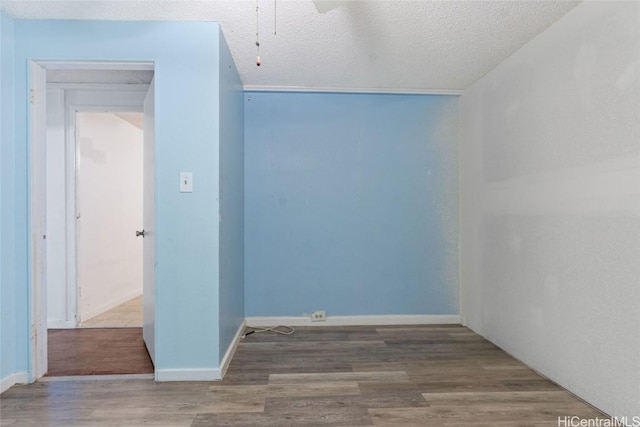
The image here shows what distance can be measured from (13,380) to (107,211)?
242 centimetres

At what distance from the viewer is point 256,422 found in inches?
70.2

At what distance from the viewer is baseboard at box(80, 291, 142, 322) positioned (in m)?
3.73

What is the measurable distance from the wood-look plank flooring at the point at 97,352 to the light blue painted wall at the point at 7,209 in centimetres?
36

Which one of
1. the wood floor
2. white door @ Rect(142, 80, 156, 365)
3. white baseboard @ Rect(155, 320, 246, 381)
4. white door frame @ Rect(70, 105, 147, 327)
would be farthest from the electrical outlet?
white door frame @ Rect(70, 105, 147, 327)

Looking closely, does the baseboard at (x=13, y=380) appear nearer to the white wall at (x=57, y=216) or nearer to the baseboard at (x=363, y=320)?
the white wall at (x=57, y=216)

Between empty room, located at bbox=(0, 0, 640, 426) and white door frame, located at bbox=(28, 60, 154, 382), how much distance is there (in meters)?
0.02

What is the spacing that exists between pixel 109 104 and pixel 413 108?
315cm

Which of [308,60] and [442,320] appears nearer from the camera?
[308,60]

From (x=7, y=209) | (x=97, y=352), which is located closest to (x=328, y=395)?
(x=97, y=352)

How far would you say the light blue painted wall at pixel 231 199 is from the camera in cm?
242

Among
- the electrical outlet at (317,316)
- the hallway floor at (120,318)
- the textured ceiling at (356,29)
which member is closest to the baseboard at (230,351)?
the electrical outlet at (317,316)

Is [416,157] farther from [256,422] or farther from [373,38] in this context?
[256,422]

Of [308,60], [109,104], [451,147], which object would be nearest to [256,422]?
[308,60]

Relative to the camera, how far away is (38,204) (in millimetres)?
2287
